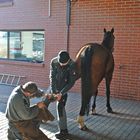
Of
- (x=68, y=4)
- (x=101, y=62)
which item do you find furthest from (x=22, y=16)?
(x=101, y=62)

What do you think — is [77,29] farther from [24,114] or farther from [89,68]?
[24,114]

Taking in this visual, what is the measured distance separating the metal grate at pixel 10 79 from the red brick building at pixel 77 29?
0.17 meters

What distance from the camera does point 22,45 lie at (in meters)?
11.1

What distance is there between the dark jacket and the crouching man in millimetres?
776

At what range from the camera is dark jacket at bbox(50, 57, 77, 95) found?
5.02 m

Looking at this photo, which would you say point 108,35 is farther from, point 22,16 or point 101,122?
point 22,16

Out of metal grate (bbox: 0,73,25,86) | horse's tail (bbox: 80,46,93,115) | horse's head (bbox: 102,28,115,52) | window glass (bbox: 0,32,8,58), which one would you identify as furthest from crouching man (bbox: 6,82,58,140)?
window glass (bbox: 0,32,8,58)

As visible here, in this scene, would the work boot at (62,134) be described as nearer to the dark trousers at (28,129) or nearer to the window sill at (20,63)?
the dark trousers at (28,129)

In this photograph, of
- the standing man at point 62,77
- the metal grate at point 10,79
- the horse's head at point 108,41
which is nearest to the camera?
the standing man at point 62,77

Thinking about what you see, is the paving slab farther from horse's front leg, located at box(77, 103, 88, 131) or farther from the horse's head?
the horse's head

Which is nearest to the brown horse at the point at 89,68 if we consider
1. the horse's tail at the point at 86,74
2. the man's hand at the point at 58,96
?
the horse's tail at the point at 86,74

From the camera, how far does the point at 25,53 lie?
11023 millimetres

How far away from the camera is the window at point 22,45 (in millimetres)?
10500

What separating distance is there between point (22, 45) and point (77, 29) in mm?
2705
